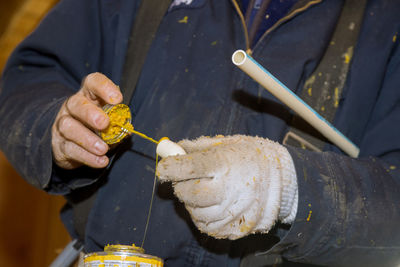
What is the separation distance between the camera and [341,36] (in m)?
0.93

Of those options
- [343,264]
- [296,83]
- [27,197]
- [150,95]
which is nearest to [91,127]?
[150,95]

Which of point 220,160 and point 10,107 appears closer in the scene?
point 220,160

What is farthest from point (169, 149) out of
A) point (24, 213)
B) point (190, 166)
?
point (24, 213)

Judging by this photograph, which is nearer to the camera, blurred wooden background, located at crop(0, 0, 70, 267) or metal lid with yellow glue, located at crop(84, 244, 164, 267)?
metal lid with yellow glue, located at crop(84, 244, 164, 267)

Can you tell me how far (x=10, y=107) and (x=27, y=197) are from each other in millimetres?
987

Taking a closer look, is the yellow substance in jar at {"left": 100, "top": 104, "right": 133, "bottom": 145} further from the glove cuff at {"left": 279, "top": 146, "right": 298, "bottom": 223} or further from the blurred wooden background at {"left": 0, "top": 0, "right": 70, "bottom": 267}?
the blurred wooden background at {"left": 0, "top": 0, "right": 70, "bottom": 267}

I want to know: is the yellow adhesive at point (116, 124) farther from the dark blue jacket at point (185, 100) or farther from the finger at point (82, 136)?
the dark blue jacket at point (185, 100)

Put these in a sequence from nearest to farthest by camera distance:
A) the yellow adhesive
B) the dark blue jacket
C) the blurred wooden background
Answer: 1. the yellow adhesive
2. the dark blue jacket
3. the blurred wooden background

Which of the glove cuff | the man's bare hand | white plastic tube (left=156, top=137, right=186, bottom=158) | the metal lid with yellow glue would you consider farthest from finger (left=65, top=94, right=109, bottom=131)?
the glove cuff

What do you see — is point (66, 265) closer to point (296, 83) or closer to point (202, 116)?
point (202, 116)

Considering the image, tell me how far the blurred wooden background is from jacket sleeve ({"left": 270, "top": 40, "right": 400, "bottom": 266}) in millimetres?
1274

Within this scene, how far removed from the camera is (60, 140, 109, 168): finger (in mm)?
782

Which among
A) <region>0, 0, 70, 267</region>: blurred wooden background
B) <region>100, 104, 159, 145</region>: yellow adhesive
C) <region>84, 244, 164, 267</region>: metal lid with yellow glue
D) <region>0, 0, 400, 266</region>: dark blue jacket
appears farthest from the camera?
<region>0, 0, 70, 267</region>: blurred wooden background

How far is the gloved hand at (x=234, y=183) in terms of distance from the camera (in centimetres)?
65
